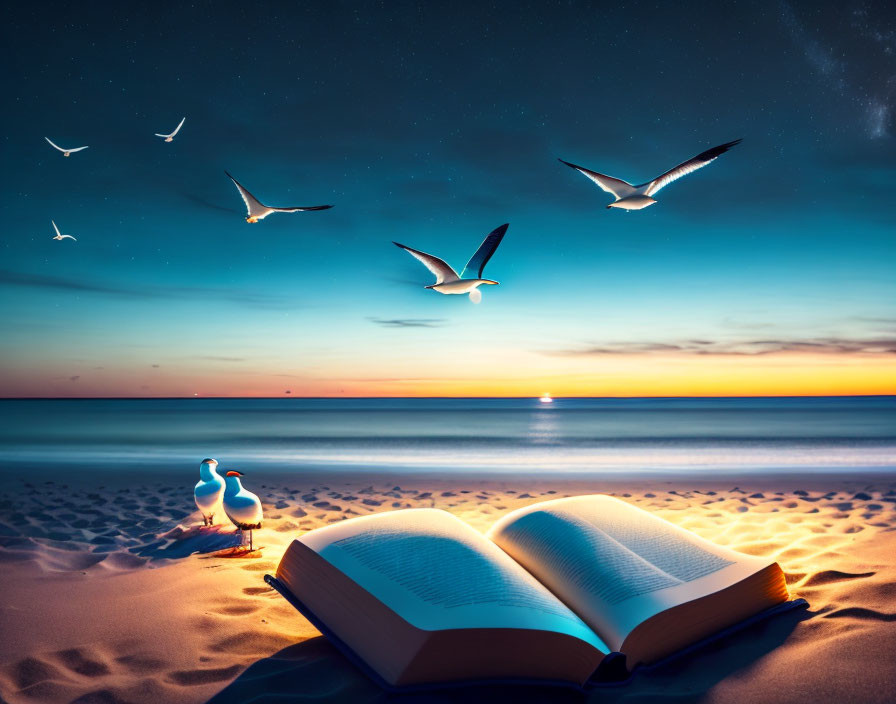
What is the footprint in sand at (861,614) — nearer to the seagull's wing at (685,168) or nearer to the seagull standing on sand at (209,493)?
the seagull's wing at (685,168)

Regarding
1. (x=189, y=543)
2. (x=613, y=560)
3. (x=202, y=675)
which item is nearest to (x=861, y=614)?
(x=613, y=560)

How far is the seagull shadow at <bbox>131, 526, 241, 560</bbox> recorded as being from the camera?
3823 mm

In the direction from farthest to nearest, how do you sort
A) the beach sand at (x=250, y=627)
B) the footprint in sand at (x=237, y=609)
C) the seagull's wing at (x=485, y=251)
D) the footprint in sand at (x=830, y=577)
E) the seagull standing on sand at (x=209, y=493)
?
1. the seagull standing on sand at (x=209, y=493)
2. the seagull's wing at (x=485, y=251)
3. the footprint in sand at (x=830, y=577)
4. the footprint in sand at (x=237, y=609)
5. the beach sand at (x=250, y=627)

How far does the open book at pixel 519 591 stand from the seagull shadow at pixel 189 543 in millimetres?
1749

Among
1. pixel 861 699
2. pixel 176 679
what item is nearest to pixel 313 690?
pixel 176 679

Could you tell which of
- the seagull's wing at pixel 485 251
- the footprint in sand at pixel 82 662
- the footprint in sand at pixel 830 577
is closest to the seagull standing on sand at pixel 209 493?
the footprint in sand at pixel 82 662

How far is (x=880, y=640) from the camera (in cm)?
209

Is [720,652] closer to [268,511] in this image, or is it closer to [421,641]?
[421,641]

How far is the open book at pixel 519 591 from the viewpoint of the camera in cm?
178

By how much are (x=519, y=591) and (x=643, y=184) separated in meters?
3.08

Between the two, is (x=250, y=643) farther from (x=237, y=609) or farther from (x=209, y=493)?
(x=209, y=493)

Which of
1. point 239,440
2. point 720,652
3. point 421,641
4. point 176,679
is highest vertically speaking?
point 421,641

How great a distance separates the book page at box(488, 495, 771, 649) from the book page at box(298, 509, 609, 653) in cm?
10

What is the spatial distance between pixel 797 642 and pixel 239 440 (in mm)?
20144
